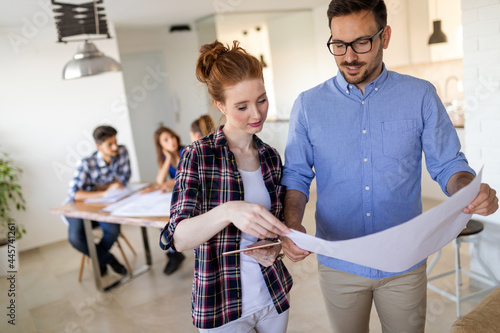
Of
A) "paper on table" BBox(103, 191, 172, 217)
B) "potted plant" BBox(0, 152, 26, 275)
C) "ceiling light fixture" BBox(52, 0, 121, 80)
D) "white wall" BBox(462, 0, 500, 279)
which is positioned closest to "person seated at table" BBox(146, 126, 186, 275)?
Answer: "paper on table" BBox(103, 191, 172, 217)

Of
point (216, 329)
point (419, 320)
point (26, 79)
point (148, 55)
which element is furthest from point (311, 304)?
point (148, 55)

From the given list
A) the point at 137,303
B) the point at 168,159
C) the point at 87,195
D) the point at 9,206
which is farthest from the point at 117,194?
the point at 9,206

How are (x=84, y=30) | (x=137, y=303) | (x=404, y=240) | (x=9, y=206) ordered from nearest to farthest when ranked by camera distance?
(x=404, y=240) < (x=84, y=30) < (x=137, y=303) < (x=9, y=206)

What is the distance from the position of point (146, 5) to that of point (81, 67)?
184 centimetres

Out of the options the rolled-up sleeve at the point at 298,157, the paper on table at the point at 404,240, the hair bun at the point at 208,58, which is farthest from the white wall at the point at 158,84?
the paper on table at the point at 404,240

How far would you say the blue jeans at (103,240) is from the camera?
373cm

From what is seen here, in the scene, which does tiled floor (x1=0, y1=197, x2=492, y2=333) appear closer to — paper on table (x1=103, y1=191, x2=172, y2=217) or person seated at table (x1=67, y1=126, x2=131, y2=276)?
person seated at table (x1=67, y1=126, x2=131, y2=276)

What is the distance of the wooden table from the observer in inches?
108

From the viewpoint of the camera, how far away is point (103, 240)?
12.5 ft

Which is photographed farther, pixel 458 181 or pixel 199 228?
pixel 458 181

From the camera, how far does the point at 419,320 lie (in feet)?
4.69

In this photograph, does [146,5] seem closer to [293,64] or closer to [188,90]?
[188,90]

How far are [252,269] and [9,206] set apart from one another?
4.25m

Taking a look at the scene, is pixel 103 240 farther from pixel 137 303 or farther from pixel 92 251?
pixel 137 303
